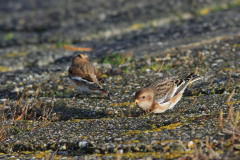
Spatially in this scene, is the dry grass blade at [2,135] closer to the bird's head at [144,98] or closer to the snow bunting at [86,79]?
the bird's head at [144,98]

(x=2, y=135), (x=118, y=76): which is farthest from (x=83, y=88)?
(x=2, y=135)

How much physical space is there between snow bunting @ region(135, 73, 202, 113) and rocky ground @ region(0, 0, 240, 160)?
0.16 metres

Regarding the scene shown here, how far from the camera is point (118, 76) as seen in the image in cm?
777

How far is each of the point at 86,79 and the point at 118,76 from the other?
116cm

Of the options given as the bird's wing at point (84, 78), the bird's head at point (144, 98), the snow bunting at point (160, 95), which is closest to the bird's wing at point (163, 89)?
the snow bunting at point (160, 95)

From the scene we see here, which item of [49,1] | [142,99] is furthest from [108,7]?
[142,99]

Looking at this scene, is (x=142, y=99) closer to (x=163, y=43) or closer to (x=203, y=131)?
(x=203, y=131)

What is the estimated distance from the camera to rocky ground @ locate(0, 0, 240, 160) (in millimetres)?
4223

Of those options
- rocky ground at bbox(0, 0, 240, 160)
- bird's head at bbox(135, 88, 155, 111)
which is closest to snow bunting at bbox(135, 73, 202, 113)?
bird's head at bbox(135, 88, 155, 111)

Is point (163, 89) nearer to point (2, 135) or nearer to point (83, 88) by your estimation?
point (83, 88)

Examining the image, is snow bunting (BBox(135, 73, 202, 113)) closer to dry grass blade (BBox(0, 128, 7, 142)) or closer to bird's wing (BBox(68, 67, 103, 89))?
bird's wing (BBox(68, 67, 103, 89))

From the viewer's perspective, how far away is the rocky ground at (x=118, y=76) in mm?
4223

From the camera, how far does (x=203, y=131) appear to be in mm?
4328

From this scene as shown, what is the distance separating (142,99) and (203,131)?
1.33 metres
